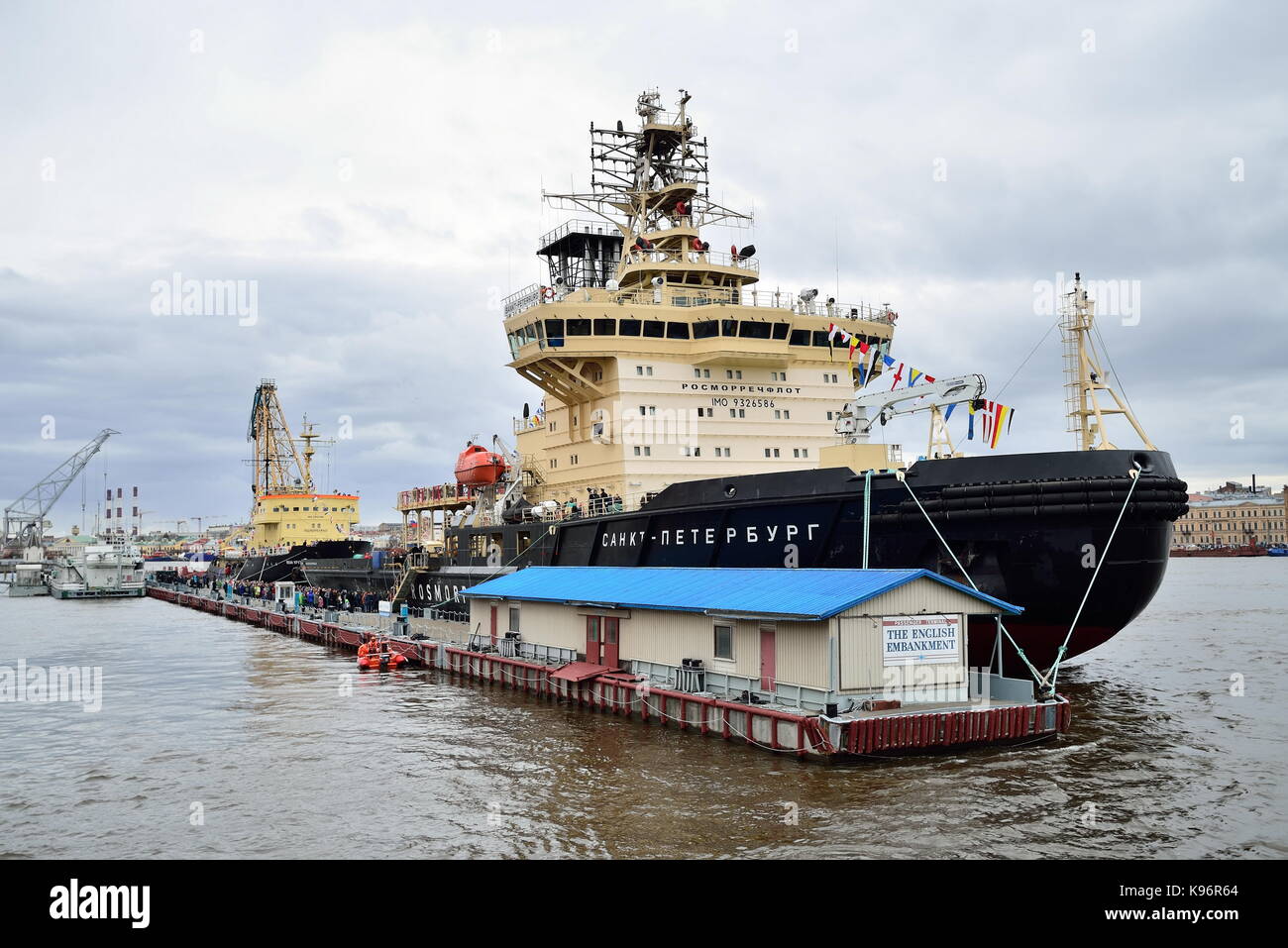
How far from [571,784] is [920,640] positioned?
7.32m

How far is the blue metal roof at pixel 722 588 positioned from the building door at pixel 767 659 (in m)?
0.74

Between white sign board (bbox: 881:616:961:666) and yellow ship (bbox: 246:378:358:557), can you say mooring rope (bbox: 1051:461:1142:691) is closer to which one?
white sign board (bbox: 881:616:961:666)

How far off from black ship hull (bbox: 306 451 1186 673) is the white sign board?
8.97 ft

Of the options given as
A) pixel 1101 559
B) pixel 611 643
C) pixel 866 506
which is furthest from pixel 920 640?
pixel 611 643

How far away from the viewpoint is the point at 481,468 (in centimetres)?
4438

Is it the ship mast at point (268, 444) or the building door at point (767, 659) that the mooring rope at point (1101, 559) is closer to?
the building door at point (767, 659)

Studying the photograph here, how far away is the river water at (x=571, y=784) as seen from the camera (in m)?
14.8

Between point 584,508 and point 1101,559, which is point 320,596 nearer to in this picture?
point 584,508

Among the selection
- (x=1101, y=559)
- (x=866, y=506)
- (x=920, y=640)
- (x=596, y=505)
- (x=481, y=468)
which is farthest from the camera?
(x=481, y=468)

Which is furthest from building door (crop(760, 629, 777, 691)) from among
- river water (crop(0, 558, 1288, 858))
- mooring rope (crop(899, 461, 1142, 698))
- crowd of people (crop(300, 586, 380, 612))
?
crowd of people (crop(300, 586, 380, 612))

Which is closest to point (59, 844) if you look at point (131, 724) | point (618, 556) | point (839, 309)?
point (131, 724)

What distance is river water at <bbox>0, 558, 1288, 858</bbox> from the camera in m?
14.8
